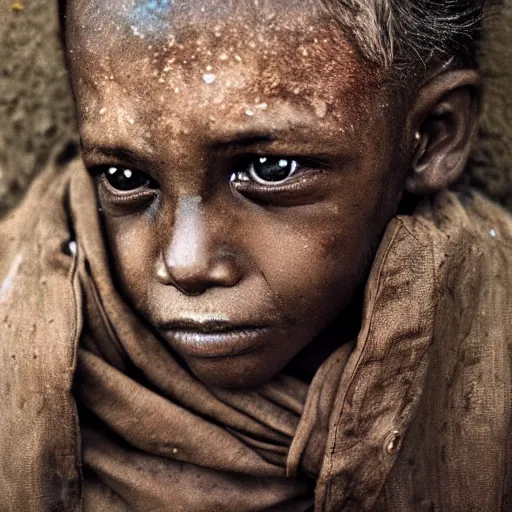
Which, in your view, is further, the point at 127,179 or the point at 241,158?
the point at 127,179

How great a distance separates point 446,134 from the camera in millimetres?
1477

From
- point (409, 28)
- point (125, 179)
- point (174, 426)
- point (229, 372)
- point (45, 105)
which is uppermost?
point (409, 28)

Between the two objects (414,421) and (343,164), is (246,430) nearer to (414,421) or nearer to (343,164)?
(414,421)

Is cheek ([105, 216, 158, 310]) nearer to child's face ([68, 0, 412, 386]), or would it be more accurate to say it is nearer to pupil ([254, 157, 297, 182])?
child's face ([68, 0, 412, 386])

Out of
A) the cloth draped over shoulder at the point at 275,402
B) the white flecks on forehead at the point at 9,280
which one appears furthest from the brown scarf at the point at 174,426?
the white flecks on forehead at the point at 9,280

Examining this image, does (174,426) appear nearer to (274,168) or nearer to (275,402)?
(275,402)

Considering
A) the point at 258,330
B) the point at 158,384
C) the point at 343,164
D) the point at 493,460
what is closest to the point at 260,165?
the point at 343,164

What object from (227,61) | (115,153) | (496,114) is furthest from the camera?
(496,114)

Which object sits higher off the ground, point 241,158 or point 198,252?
point 241,158

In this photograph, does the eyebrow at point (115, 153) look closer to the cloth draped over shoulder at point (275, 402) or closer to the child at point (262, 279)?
the child at point (262, 279)

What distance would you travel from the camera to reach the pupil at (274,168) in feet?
4.29

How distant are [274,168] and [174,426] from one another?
439 mm

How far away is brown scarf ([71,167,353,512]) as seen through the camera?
1.44 m

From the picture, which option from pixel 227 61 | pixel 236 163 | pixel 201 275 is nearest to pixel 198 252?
pixel 201 275
